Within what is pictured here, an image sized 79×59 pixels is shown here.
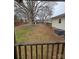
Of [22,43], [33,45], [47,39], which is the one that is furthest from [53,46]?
[22,43]

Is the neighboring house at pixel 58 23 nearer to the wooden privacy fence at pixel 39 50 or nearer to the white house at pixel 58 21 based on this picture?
the white house at pixel 58 21

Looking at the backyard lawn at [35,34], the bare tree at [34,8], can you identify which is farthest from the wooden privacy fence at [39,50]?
the bare tree at [34,8]

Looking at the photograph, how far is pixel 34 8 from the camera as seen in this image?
5.22ft

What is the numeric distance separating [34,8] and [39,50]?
0.41 metres

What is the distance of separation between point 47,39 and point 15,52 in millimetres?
334

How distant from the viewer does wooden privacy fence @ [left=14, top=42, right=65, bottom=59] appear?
158cm

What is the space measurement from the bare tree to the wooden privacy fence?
0.25 m

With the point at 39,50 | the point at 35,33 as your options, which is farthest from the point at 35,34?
the point at 39,50

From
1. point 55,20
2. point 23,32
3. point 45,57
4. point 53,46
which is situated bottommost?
point 45,57

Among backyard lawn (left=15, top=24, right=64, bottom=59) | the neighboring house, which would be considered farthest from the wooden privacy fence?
the neighboring house

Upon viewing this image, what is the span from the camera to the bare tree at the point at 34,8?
1.58 metres

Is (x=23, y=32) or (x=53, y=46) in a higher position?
(x=23, y=32)

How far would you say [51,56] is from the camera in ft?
5.28

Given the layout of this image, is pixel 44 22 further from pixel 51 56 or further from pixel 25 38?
pixel 51 56
